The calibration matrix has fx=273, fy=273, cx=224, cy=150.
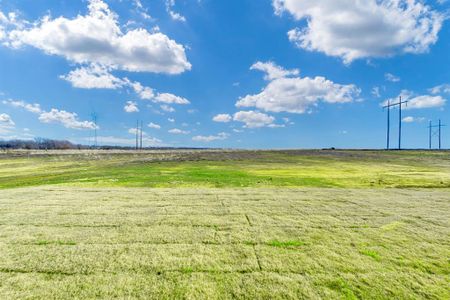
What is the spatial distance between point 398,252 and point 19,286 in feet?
32.3

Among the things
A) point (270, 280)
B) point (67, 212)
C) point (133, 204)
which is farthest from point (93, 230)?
point (270, 280)

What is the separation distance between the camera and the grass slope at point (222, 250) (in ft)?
19.8

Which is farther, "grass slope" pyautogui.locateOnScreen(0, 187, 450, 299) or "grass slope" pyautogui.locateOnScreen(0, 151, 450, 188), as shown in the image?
"grass slope" pyautogui.locateOnScreen(0, 151, 450, 188)

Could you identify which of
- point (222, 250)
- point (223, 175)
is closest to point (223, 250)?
point (222, 250)

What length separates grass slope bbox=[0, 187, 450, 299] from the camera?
6.03m

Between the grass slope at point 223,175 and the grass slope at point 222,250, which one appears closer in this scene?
the grass slope at point 222,250

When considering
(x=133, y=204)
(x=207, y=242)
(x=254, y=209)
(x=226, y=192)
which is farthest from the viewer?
(x=226, y=192)

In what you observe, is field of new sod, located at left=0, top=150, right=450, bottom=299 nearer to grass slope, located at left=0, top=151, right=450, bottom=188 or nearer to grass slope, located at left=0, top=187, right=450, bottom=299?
grass slope, located at left=0, top=187, right=450, bottom=299

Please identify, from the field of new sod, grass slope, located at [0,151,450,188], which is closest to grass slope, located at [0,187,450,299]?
the field of new sod

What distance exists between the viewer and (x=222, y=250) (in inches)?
317

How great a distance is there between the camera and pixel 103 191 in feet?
59.9

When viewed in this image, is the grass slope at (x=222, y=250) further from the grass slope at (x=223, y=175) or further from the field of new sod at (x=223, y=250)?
the grass slope at (x=223, y=175)

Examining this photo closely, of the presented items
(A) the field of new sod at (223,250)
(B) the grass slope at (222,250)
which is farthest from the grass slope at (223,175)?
(B) the grass slope at (222,250)

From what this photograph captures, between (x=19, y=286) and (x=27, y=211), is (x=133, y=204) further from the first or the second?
(x=19, y=286)
